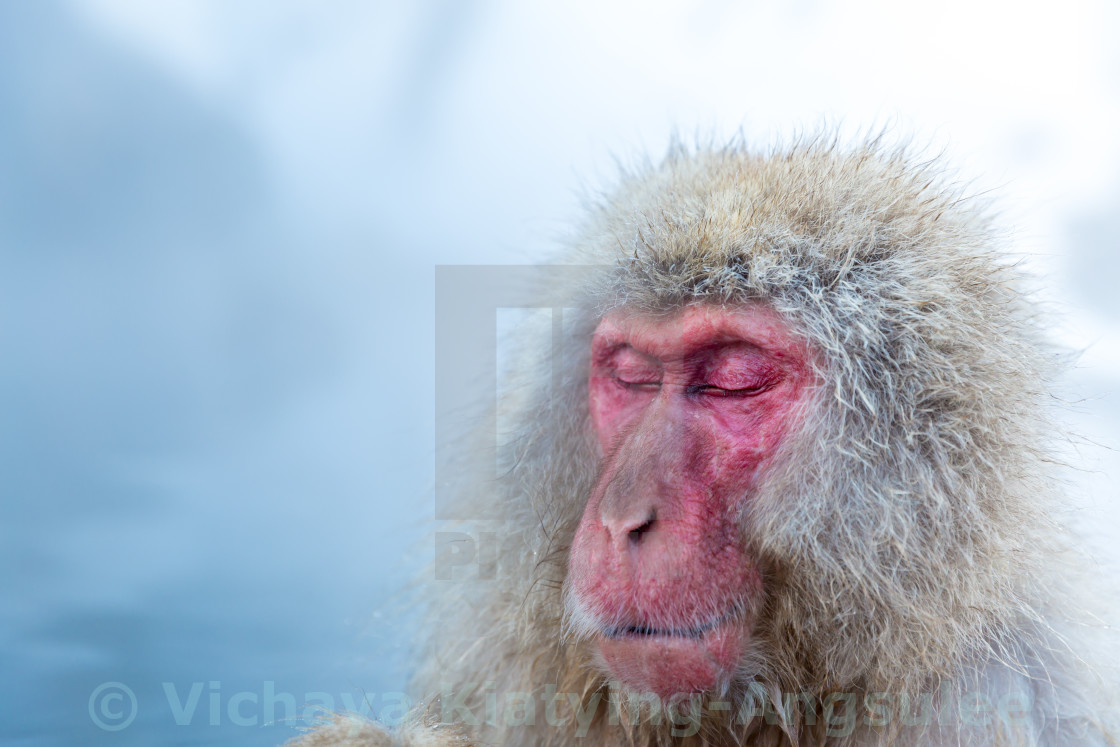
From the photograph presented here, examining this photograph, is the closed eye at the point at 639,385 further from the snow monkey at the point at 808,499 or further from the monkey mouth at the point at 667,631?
the monkey mouth at the point at 667,631

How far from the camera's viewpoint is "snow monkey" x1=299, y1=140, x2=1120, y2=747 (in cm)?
161

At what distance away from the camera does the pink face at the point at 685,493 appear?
155 cm

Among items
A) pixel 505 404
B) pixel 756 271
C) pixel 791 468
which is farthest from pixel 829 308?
A: pixel 505 404

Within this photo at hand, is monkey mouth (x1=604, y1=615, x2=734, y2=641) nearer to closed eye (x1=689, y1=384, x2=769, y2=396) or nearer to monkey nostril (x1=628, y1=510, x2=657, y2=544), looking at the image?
monkey nostril (x1=628, y1=510, x2=657, y2=544)

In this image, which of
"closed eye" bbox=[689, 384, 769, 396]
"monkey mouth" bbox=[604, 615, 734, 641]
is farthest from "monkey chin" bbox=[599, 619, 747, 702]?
"closed eye" bbox=[689, 384, 769, 396]

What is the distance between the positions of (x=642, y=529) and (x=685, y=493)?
120mm

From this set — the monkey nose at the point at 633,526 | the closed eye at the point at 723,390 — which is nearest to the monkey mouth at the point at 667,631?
the monkey nose at the point at 633,526

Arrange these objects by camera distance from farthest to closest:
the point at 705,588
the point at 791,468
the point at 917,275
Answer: the point at 917,275 → the point at 791,468 → the point at 705,588

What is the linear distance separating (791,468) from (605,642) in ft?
1.61

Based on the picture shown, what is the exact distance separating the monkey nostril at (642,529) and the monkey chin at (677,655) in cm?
17

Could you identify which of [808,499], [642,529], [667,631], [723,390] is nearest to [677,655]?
[667,631]

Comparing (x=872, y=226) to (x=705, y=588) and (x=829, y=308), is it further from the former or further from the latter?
(x=705, y=588)

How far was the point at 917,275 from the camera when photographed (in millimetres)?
1798

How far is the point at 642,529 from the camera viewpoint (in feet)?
5.08
